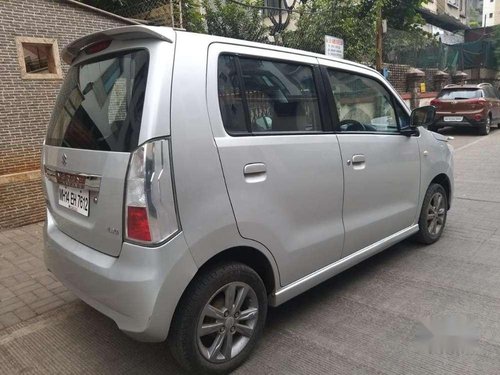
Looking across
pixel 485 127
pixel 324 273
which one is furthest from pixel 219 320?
pixel 485 127

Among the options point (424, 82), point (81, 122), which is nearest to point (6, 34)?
point (81, 122)

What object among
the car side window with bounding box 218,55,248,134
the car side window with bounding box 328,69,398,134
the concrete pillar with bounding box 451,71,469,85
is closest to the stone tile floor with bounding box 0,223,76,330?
the car side window with bounding box 218,55,248,134

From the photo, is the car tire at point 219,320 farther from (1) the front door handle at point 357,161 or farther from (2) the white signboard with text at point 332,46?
(2) the white signboard with text at point 332,46

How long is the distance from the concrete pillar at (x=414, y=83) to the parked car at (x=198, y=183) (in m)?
14.8

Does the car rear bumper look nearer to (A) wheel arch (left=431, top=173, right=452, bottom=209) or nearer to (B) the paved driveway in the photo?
(B) the paved driveway

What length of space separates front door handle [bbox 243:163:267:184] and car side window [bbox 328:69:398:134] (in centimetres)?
94

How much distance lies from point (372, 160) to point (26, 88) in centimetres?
467

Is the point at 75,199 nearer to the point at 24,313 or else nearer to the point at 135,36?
the point at 135,36

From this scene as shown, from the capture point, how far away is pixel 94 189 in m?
2.32

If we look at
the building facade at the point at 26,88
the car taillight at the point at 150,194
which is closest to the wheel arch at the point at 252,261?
the car taillight at the point at 150,194

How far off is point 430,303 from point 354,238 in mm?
775

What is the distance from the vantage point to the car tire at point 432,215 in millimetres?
4340

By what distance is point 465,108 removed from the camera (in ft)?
44.9

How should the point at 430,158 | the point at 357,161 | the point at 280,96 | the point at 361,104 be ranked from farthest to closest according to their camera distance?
the point at 430,158, the point at 361,104, the point at 357,161, the point at 280,96
